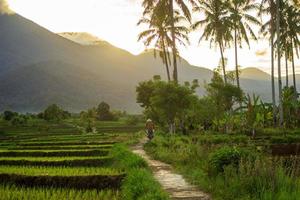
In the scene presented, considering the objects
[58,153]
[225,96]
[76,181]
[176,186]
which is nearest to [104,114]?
[225,96]

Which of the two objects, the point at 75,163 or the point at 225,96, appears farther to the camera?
the point at 225,96

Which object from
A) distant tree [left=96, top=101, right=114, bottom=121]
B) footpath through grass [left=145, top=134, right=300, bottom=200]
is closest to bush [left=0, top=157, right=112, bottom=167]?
footpath through grass [left=145, top=134, right=300, bottom=200]

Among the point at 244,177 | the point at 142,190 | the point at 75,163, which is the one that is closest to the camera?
the point at 244,177

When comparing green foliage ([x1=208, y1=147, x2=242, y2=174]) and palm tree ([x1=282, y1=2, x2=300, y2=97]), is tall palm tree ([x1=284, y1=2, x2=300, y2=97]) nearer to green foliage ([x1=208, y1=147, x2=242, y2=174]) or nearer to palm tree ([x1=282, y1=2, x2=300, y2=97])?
palm tree ([x1=282, y1=2, x2=300, y2=97])

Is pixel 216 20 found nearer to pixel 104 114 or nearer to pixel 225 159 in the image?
pixel 225 159

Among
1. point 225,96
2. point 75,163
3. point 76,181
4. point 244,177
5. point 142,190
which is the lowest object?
point 76,181

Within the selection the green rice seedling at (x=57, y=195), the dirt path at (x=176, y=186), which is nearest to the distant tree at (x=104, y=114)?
the dirt path at (x=176, y=186)

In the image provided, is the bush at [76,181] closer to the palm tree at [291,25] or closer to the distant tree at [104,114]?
the palm tree at [291,25]

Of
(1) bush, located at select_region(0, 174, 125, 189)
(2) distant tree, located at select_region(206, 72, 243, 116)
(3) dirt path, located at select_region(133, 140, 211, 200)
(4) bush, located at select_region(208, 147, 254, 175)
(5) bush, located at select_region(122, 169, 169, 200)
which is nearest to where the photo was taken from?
(5) bush, located at select_region(122, 169, 169, 200)

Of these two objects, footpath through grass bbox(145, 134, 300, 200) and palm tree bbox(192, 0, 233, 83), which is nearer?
footpath through grass bbox(145, 134, 300, 200)

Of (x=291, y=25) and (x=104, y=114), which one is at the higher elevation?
(x=291, y=25)

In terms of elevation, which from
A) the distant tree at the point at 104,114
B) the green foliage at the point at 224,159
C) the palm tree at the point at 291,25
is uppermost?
the palm tree at the point at 291,25

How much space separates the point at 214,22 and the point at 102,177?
41000mm

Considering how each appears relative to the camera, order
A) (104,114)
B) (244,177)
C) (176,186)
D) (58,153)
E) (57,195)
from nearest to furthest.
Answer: (244,177)
(176,186)
(57,195)
(58,153)
(104,114)
